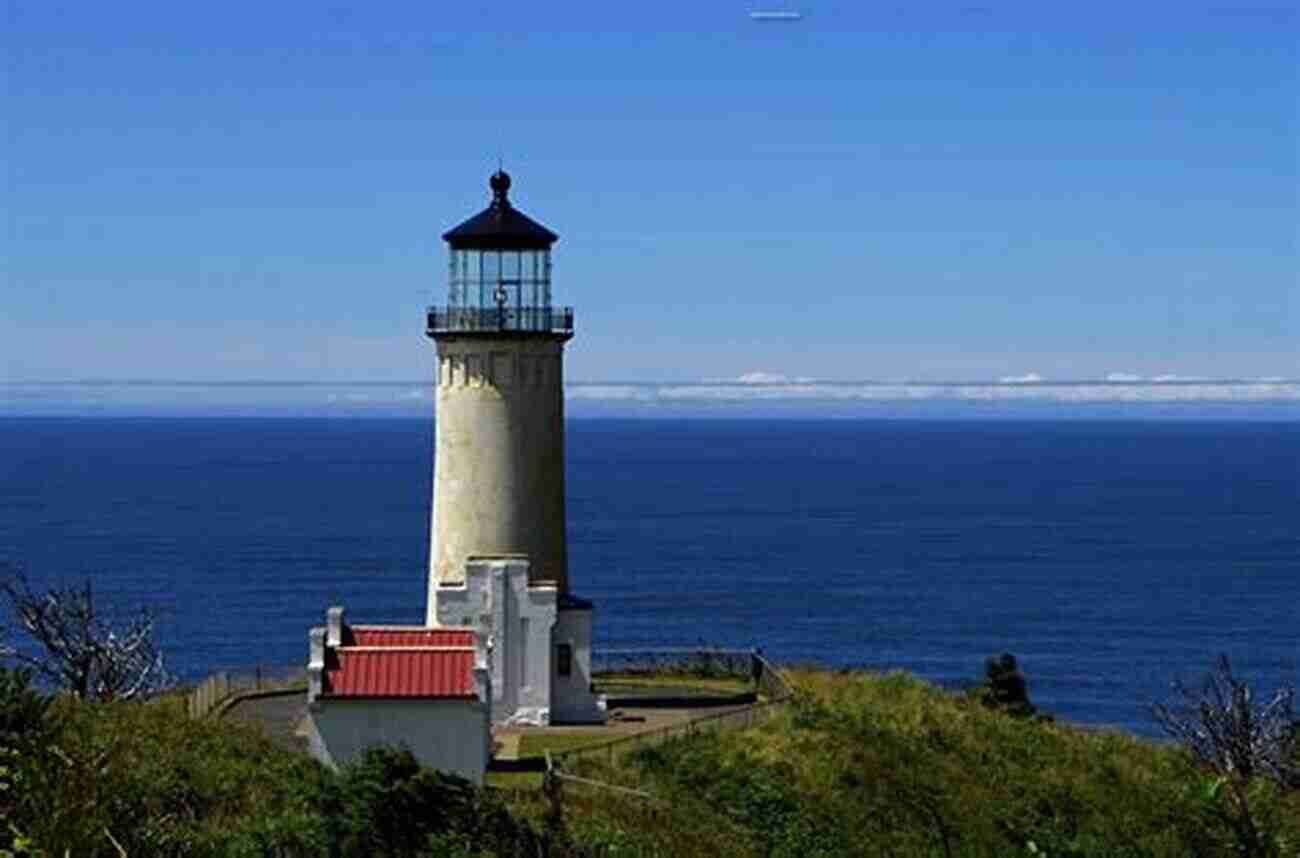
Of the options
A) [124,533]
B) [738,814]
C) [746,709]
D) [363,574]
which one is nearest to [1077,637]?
[363,574]

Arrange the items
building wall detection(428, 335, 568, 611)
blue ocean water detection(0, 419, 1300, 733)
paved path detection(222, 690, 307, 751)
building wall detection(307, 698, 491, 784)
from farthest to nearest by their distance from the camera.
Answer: blue ocean water detection(0, 419, 1300, 733)
building wall detection(428, 335, 568, 611)
paved path detection(222, 690, 307, 751)
building wall detection(307, 698, 491, 784)

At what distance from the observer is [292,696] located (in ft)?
119

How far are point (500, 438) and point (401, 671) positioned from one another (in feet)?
20.2

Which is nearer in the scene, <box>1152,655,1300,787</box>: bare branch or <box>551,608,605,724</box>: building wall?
<box>551,608,605,724</box>: building wall

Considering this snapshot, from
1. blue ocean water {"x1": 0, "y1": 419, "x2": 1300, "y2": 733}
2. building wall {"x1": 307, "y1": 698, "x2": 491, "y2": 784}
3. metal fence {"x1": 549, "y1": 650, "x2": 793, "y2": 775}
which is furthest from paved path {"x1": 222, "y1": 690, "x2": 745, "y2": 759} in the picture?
blue ocean water {"x1": 0, "y1": 419, "x2": 1300, "y2": 733}

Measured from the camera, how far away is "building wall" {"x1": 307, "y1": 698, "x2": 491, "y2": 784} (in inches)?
1146

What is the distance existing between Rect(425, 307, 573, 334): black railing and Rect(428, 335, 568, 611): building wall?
0.67ft

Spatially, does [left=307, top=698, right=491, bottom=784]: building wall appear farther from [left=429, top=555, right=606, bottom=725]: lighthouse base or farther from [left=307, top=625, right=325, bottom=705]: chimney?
[left=429, top=555, right=606, bottom=725]: lighthouse base

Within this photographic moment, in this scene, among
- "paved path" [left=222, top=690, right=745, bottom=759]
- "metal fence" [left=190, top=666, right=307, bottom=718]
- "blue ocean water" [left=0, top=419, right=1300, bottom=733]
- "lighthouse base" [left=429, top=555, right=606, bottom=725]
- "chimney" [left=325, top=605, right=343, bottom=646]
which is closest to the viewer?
"chimney" [left=325, top=605, right=343, bottom=646]

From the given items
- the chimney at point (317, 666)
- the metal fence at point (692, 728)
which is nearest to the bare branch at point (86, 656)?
the chimney at point (317, 666)

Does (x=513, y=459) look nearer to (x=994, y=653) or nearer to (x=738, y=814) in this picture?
(x=738, y=814)

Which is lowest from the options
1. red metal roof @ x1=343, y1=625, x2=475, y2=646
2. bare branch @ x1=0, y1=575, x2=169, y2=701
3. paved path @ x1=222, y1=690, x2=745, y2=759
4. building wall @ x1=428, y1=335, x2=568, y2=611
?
paved path @ x1=222, y1=690, x2=745, y2=759

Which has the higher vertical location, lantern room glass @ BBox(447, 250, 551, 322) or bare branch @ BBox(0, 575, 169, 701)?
lantern room glass @ BBox(447, 250, 551, 322)

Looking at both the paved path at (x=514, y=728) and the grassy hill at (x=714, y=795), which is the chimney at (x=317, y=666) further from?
the paved path at (x=514, y=728)
